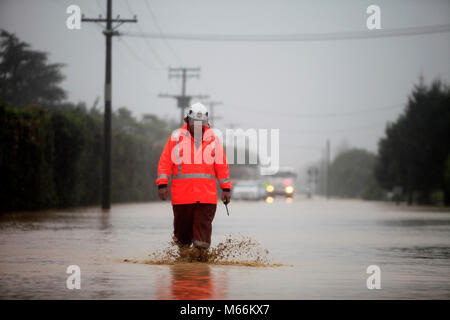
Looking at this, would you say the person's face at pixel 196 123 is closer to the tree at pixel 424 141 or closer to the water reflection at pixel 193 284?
the water reflection at pixel 193 284

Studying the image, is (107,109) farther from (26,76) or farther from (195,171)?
(26,76)

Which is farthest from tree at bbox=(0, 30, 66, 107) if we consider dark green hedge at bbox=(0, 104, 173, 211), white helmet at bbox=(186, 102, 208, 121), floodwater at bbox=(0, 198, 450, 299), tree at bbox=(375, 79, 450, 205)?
white helmet at bbox=(186, 102, 208, 121)

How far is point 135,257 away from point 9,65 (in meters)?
59.8

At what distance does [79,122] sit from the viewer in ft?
118

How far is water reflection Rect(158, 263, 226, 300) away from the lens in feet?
28.8

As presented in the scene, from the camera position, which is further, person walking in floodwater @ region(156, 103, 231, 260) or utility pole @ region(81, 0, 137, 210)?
utility pole @ region(81, 0, 137, 210)

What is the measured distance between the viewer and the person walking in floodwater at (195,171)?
11969 mm

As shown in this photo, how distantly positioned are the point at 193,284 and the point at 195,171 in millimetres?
2557

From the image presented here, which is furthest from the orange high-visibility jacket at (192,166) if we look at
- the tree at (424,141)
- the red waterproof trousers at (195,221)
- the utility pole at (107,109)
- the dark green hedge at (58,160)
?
the tree at (424,141)

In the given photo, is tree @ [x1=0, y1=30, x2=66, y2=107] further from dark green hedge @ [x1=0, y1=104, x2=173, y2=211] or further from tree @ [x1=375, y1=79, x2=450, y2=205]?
tree @ [x1=375, y1=79, x2=450, y2=205]

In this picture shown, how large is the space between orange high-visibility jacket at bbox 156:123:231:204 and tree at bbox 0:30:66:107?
5741 cm
